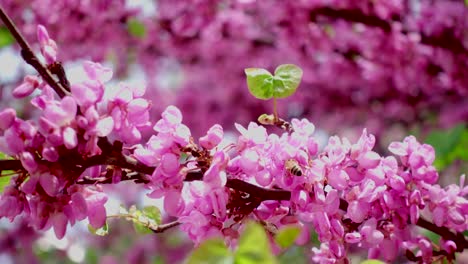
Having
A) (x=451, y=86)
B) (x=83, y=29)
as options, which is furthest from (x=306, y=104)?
(x=83, y=29)

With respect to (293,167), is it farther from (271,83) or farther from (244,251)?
(244,251)

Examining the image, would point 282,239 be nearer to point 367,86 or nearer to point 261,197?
point 261,197

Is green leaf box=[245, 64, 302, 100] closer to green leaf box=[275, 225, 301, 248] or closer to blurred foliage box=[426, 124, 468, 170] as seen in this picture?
green leaf box=[275, 225, 301, 248]

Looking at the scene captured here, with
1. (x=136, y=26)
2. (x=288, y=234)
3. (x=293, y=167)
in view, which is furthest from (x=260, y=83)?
(x=136, y=26)

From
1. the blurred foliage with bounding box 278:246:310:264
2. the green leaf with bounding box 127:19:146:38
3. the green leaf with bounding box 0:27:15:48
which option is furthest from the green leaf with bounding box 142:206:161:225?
the blurred foliage with bounding box 278:246:310:264

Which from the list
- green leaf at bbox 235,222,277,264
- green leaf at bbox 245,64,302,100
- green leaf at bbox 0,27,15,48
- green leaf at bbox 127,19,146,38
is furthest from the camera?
green leaf at bbox 0,27,15,48
